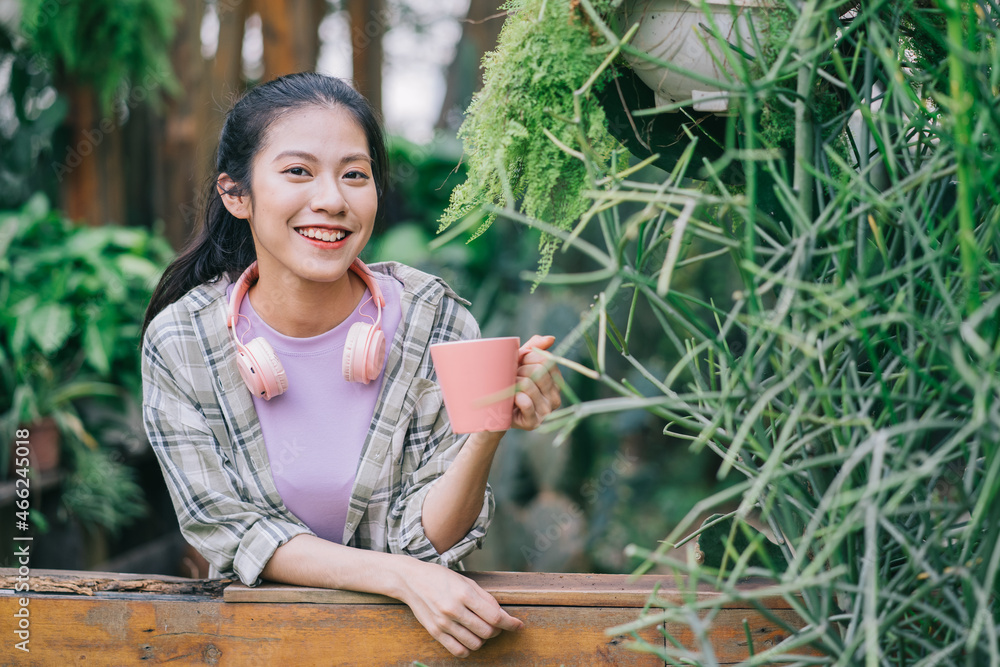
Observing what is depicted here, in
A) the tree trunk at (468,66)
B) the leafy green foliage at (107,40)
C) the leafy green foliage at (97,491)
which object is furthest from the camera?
the tree trunk at (468,66)

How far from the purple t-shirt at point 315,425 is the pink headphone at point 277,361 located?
4cm

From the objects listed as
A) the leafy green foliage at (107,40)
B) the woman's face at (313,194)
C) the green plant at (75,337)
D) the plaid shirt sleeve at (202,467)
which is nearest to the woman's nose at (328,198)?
the woman's face at (313,194)

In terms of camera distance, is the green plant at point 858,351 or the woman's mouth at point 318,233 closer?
the green plant at point 858,351

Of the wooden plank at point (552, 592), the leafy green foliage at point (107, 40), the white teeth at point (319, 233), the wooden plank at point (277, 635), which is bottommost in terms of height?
the wooden plank at point (277, 635)

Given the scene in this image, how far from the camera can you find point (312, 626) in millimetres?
1009

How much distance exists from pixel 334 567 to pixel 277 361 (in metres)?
0.33

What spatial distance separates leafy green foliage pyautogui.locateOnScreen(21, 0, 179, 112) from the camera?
3.53 m

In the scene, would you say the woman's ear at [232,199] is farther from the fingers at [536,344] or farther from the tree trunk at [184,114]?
the tree trunk at [184,114]

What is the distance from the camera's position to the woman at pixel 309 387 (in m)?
1.10

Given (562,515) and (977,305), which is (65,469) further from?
(977,305)

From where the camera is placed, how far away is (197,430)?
116 centimetres

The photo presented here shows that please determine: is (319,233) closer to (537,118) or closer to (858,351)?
(537,118)

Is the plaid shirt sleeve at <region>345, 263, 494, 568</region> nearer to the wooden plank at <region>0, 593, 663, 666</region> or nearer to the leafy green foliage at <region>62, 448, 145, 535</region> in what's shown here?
the wooden plank at <region>0, 593, 663, 666</region>

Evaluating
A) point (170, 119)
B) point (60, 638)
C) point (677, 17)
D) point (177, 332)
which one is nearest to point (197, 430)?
point (177, 332)
